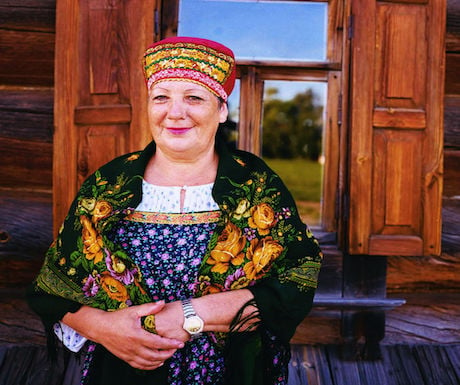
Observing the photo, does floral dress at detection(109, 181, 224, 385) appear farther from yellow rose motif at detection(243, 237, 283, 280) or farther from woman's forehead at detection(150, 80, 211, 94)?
woman's forehead at detection(150, 80, 211, 94)

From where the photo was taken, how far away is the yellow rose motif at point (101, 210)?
1.62 meters

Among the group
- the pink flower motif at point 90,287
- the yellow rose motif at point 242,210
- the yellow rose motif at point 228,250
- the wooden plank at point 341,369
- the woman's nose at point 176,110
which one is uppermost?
the woman's nose at point 176,110

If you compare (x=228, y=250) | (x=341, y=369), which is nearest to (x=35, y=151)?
(x=228, y=250)

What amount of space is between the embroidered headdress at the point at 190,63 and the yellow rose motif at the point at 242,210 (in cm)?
38

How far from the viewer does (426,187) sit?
8.27 ft

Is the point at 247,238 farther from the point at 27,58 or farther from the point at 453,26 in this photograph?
the point at 453,26

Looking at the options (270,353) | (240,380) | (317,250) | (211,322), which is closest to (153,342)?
(211,322)

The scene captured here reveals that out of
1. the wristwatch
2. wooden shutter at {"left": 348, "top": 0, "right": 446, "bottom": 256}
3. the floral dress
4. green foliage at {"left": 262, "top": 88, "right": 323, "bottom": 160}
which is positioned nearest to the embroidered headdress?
the floral dress

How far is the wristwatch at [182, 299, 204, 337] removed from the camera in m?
1.48

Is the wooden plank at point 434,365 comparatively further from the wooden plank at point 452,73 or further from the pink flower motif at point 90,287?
the pink flower motif at point 90,287

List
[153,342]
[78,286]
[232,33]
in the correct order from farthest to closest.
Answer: [232,33], [78,286], [153,342]

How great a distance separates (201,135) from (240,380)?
803mm

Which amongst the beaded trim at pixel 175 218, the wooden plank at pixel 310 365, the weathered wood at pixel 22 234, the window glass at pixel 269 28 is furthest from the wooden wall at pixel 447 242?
the weathered wood at pixel 22 234

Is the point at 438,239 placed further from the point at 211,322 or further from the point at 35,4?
the point at 35,4
